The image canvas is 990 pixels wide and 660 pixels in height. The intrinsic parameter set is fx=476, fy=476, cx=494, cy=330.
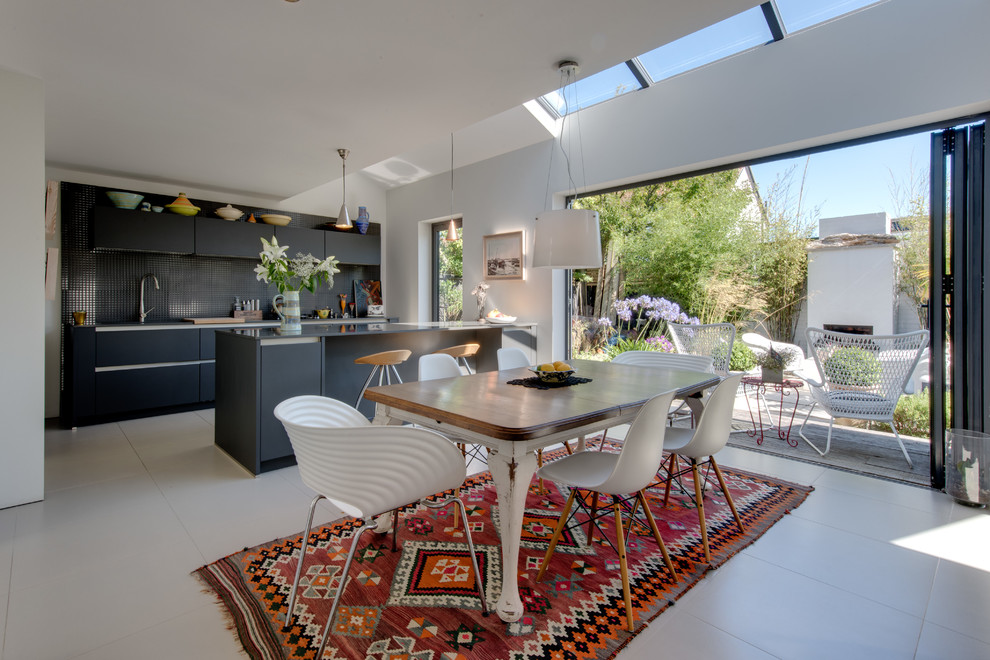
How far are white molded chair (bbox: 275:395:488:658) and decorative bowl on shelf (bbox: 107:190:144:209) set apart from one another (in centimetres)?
454

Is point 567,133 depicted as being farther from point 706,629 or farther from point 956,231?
point 706,629

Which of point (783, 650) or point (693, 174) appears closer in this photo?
point (783, 650)

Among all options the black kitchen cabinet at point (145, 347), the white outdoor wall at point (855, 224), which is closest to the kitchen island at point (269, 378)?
the black kitchen cabinet at point (145, 347)

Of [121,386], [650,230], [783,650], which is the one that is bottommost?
[783,650]

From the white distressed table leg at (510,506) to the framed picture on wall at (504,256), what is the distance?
3745 millimetres

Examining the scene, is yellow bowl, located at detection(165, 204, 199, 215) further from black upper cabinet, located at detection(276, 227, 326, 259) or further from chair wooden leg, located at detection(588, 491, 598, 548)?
chair wooden leg, located at detection(588, 491, 598, 548)

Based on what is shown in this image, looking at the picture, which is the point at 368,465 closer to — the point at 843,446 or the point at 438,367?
the point at 438,367

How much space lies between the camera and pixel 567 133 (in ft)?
15.8

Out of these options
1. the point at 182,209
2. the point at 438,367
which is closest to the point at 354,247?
the point at 182,209

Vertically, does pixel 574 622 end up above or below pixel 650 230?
below

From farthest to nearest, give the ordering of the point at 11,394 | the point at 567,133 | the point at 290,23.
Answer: the point at 567,133 → the point at 11,394 → the point at 290,23

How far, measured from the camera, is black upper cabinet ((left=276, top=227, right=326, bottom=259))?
230 inches

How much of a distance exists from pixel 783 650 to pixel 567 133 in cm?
446

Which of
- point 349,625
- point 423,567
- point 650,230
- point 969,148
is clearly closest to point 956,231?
point 969,148
